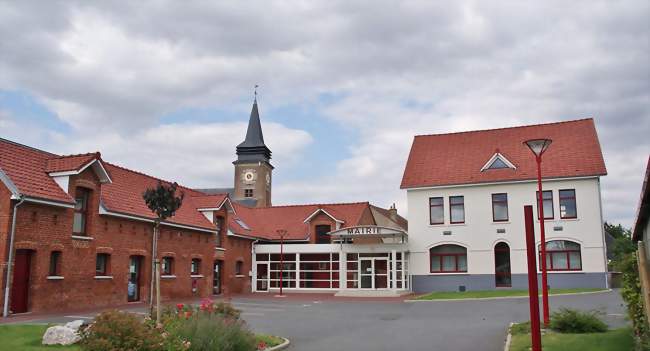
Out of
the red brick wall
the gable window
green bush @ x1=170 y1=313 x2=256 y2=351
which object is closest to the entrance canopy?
the red brick wall

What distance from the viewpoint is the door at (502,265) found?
3459cm

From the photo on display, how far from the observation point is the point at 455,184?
3603 cm

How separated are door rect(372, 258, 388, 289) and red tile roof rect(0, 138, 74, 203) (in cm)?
1993

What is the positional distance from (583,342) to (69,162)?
60.7 ft

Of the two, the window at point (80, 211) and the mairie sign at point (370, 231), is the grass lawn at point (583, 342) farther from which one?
the mairie sign at point (370, 231)

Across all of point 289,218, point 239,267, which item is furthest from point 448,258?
point 239,267

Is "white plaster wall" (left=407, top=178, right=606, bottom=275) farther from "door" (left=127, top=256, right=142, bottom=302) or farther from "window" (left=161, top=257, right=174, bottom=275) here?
"door" (left=127, top=256, right=142, bottom=302)

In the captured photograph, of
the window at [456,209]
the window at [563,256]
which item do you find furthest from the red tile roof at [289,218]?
the window at [563,256]

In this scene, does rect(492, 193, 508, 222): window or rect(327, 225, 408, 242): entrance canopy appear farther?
rect(492, 193, 508, 222): window

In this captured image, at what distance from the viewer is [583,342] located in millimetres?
11820

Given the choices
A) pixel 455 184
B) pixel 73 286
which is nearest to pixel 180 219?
pixel 73 286

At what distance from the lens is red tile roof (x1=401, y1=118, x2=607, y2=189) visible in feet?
113

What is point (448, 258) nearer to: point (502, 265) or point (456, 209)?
point (456, 209)

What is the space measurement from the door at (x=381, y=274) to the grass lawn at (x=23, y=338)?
23512mm
